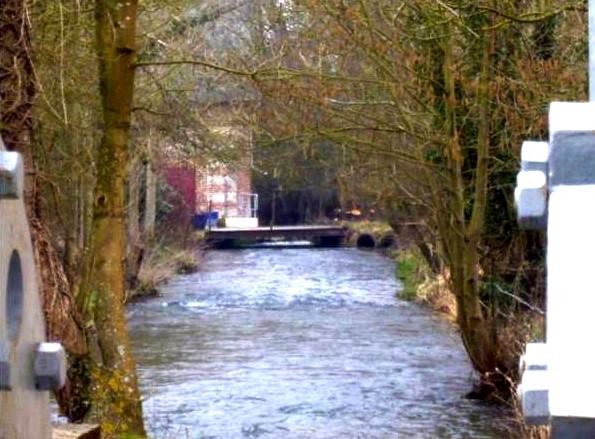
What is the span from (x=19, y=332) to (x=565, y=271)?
200 centimetres

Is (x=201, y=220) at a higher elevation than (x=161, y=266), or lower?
higher

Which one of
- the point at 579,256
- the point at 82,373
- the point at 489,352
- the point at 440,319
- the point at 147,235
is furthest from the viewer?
the point at 147,235

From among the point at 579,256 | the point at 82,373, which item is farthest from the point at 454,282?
the point at 579,256

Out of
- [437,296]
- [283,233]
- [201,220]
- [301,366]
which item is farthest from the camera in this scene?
[283,233]

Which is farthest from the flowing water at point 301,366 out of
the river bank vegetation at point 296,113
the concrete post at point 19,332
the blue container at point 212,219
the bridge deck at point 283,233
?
the blue container at point 212,219

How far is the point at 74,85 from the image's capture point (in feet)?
42.8

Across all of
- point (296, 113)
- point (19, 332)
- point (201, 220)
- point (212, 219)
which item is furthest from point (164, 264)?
point (19, 332)

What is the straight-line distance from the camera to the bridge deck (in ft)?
174

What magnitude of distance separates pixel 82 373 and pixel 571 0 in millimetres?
5060

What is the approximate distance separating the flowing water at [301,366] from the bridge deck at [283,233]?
2046 centimetres

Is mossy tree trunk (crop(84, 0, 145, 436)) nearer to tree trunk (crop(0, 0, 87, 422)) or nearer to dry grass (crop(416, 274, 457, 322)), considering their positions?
tree trunk (crop(0, 0, 87, 422))

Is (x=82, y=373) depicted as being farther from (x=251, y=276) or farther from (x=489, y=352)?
(x=251, y=276)

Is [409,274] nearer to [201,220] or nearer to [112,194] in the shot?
[201,220]

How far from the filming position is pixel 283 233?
54219 mm
